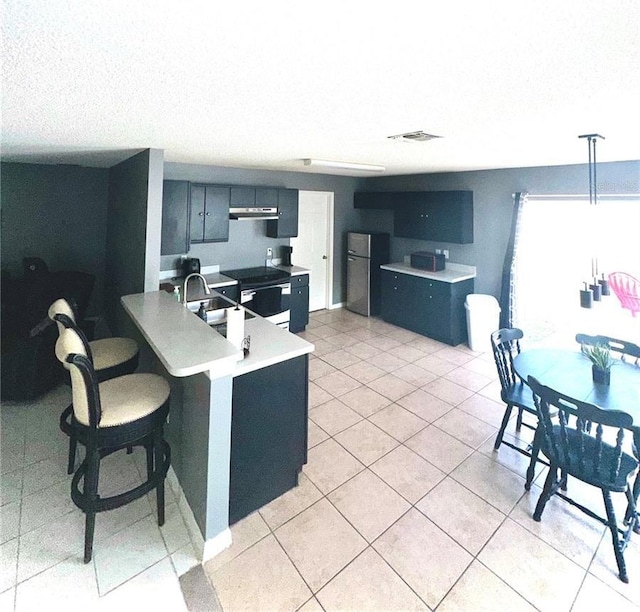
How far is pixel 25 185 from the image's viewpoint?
13.6ft

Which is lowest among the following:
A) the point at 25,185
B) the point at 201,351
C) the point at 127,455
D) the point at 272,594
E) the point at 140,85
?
the point at 272,594

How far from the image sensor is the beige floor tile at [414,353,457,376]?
413 centimetres

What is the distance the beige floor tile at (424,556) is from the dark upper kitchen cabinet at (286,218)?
3983 millimetres

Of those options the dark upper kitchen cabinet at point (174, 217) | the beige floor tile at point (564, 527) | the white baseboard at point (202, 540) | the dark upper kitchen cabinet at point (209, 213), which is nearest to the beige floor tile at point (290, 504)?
the white baseboard at point (202, 540)

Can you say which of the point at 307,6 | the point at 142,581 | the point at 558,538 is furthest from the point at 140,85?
the point at 558,538

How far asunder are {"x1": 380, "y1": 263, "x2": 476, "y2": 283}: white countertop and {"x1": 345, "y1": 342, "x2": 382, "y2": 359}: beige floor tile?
4.19 feet

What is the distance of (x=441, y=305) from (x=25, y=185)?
5.35 m

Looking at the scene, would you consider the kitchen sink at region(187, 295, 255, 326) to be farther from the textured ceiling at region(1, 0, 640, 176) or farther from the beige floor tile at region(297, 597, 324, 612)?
the beige floor tile at region(297, 597, 324, 612)

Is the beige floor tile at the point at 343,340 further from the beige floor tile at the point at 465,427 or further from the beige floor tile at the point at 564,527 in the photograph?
the beige floor tile at the point at 564,527

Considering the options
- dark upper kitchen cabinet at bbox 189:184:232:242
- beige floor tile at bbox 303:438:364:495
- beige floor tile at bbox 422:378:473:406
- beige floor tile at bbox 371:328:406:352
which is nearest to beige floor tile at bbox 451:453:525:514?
beige floor tile at bbox 303:438:364:495

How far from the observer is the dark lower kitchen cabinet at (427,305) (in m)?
4.82

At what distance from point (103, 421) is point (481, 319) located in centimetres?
432

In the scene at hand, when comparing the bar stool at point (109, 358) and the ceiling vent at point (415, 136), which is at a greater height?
the ceiling vent at point (415, 136)

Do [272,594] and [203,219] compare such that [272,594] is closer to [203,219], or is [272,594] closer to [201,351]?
[201,351]
